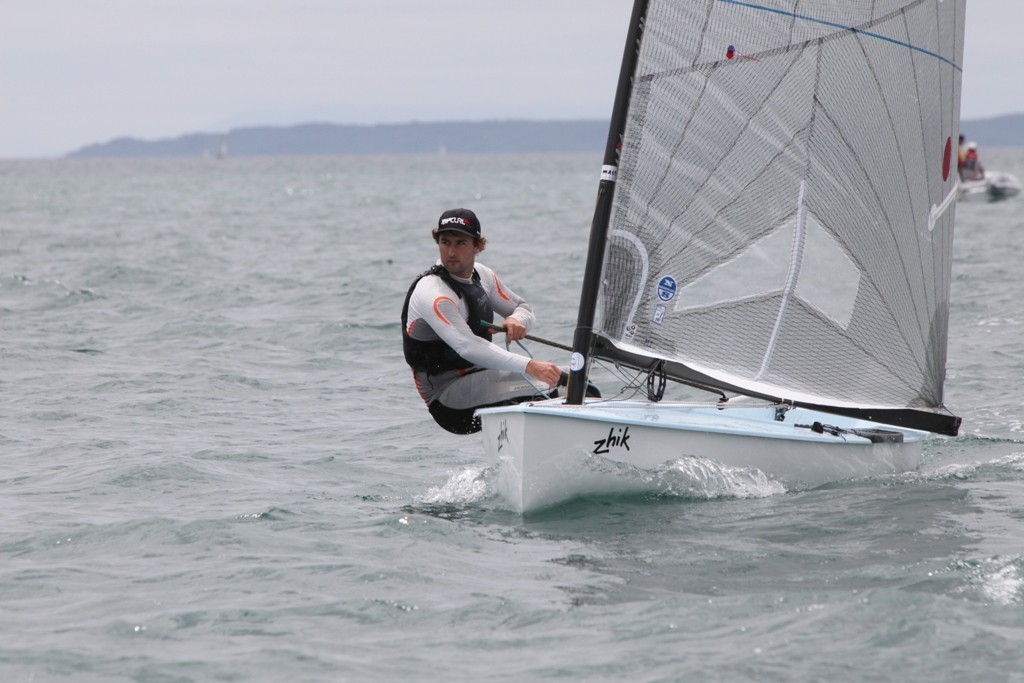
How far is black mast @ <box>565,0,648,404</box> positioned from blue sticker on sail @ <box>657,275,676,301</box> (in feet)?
1.07

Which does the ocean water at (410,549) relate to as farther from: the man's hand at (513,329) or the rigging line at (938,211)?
the rigging line at (938,211)

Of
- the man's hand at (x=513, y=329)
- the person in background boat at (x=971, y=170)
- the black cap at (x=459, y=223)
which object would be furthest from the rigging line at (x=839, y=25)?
the person in background boat at (x=971, y=170)

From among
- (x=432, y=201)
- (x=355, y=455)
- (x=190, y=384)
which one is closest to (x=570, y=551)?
(x=355, y=455)

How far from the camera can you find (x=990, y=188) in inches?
1328

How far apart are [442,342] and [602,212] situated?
1.12 m

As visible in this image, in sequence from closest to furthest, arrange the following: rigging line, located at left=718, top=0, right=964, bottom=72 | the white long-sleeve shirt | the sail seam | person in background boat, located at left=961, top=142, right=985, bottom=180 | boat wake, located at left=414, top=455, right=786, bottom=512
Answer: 1. boat wake, located at left=414, top=455, right=786, bottom=512
2. rigging line, located at left=718, top=0, right=964, bottom=72
3. the white long-sleeve shirt
4. the sail seam
5. person in background boat, located at left=961, top=142, right=985, bottom=180

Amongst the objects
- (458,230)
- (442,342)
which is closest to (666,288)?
(458,230)

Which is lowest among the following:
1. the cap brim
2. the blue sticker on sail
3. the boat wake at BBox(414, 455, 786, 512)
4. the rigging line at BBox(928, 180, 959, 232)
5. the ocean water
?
the ocean water

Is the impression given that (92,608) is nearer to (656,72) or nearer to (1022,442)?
(656,72)

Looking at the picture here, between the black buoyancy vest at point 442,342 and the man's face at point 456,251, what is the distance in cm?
5

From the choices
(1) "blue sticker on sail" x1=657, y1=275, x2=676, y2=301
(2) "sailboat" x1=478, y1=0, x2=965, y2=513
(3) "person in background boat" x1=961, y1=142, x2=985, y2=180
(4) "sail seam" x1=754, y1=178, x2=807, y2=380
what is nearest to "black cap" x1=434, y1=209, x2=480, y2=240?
(2) "sailboat" x1=478, y1=0, x2=965, y2=513

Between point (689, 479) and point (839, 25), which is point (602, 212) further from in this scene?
→ point (839, 25)

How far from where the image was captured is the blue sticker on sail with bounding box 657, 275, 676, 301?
6488mm

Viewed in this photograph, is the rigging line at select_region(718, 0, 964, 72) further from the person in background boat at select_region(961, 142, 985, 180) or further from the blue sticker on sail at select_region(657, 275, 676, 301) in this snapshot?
the person in background boat at select_region(961, 142, 985, 180)
